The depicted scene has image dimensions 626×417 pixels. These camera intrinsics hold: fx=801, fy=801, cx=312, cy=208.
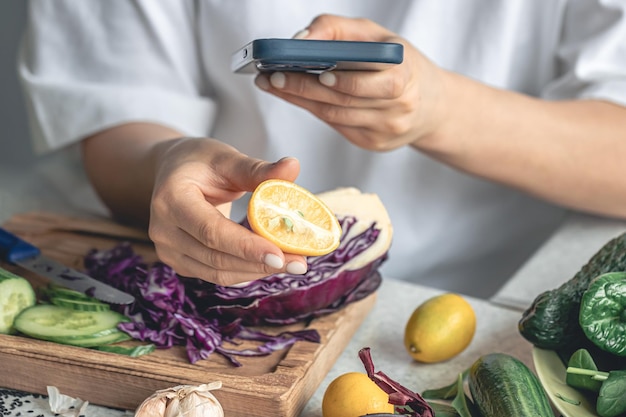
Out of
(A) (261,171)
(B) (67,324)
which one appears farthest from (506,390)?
(B) (67,324)

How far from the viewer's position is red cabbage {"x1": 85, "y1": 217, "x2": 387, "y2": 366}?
1194mm

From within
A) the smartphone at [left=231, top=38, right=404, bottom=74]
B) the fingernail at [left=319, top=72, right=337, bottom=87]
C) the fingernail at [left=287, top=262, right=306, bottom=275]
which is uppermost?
the smartphone at [left=231, top=38, right=404, bottom=74]

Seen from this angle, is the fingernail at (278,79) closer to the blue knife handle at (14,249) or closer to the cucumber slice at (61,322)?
the cucumber slice at (61,322)

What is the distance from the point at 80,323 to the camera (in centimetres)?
119

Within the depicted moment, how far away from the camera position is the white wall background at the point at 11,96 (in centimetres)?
272

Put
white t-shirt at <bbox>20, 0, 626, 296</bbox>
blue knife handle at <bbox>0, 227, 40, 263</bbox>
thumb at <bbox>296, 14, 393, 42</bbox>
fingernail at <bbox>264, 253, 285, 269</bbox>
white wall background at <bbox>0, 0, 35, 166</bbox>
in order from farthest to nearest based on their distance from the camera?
1. white wall background at <bbox>0, 0, 35, 166</bbox>
2. white t-shirt at <bbox>20, 0, 626, 296</bbox>
3. blue knife handle at <bbox>0, 227, 40, 263</bbox>
4. thumb at <bbox>296, 14, 393, 42</bbox>
5. fingernail at <bbox>264, 253, 285, 269</bbox>

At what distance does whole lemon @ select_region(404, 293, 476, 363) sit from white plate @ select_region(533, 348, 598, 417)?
0.44ft

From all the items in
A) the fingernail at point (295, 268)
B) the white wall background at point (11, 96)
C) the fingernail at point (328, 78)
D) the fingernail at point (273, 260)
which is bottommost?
the white wall background at point (11, 96)

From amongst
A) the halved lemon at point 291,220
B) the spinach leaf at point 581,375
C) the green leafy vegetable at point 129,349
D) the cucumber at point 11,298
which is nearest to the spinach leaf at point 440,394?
the spinach leaf at point 581,375

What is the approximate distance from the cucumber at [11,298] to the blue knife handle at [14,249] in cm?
17

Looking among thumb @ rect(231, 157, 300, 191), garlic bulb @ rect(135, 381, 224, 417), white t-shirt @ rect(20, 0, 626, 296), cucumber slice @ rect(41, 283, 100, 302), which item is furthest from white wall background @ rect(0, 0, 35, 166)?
garlic bulb @ rect(135, 381, 224, 417)

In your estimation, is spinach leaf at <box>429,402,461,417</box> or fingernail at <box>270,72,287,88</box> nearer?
spinach leaf at <box>429,402,461,417</box>

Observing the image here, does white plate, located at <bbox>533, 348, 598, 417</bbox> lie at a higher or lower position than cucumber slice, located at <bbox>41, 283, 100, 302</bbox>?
lower

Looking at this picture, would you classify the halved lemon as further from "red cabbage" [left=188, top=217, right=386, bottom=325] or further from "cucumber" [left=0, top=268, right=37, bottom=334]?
"cucumber" [left=0, top=268, right=37, bottom=334]
